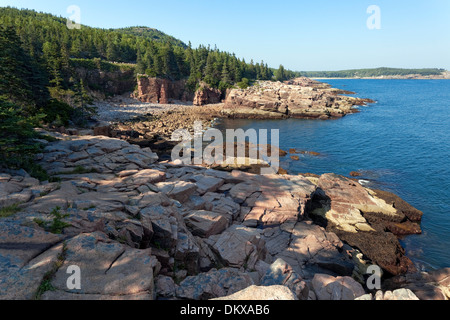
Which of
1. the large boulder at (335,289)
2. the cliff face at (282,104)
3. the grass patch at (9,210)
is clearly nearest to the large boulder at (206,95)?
the cliff face at (282,104)

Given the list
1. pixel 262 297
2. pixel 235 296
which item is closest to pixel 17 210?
pixel 235 296

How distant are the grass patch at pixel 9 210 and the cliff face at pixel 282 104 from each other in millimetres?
69877

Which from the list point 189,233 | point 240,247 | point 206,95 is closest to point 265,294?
point 240,247

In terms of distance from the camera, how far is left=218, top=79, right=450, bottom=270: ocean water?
20.0 meters

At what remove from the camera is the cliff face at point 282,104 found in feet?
250

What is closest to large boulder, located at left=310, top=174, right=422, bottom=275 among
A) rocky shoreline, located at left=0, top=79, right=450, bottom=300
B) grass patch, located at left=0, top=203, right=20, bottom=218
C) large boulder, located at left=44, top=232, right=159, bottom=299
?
rocky shoreline, located at left=0, top=79, right=450, bottom=300

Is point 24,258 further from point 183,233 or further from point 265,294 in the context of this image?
point 265,294

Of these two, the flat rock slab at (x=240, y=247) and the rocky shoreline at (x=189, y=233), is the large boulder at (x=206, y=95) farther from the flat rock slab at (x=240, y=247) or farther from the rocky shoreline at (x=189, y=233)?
the flat rock slab at (x=240, y=247)

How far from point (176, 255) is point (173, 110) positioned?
69.6 m

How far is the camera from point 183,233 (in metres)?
11.0

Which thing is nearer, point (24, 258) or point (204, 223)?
point (24, 258)

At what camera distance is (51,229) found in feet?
25.9

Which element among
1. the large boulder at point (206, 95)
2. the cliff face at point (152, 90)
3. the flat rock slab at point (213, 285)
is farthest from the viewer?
the large boulder at point (206, 95)

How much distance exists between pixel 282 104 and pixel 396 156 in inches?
1837
